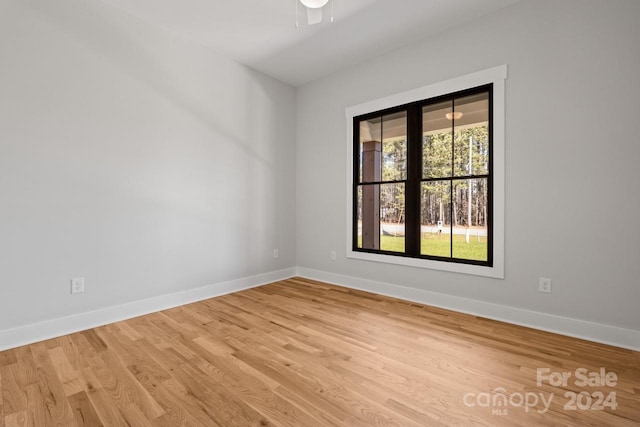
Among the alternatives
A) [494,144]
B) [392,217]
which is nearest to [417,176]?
[392,217]

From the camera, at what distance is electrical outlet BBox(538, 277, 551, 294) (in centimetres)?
268

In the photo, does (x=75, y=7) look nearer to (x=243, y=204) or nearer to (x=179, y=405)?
(x=243, y=204)

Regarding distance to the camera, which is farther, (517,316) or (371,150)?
(371,150)

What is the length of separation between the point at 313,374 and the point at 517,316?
2015 millimetres

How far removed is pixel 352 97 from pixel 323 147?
77cm

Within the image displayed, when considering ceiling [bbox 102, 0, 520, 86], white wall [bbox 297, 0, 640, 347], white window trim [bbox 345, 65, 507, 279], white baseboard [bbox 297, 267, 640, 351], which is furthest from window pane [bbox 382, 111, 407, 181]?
white baseboard [bbox 297, 267, 640, 351]

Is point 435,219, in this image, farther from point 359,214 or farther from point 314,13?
point 314,13

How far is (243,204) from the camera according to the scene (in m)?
4.07

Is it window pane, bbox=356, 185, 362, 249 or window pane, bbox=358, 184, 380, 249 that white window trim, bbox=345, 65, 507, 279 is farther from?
window pane, bbox=356, 185, 362, 249

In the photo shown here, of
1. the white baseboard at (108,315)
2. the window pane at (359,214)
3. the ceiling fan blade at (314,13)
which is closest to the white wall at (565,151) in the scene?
the window pane at (359,214)

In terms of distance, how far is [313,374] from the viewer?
1960 mm

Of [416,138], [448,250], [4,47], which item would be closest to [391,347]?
[448,250]

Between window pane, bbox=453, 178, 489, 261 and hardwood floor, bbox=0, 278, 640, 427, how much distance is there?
68 cm

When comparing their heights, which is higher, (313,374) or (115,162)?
(115,162)
